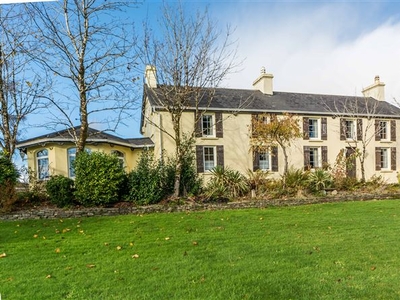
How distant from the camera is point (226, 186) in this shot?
10.6 metres

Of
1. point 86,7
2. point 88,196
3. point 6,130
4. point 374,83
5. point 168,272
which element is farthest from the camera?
point 374,83

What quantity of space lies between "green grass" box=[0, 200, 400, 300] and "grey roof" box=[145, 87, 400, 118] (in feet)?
32.4

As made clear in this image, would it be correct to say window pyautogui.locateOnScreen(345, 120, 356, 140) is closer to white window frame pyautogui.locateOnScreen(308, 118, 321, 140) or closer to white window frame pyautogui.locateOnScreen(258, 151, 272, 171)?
white window frame pyautogui.locateOnScreen(308, 118, 321, 140)

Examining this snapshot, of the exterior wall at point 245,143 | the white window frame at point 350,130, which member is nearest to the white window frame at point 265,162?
the exterior wall at point 245,143

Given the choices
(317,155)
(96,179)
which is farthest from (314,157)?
(96,179)

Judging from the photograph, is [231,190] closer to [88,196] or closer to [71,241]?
[88,196]

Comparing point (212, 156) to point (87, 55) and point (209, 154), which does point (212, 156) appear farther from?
point (87, 55)

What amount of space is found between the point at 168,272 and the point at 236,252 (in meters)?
1.26

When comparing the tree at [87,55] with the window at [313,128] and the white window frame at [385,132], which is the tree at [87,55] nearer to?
the window at [313,128]

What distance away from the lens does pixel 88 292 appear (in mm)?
2979

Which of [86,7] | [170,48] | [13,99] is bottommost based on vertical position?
[13,99]

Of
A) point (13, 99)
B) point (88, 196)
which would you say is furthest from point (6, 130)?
point (88, 196)

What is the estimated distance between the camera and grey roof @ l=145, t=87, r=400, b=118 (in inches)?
622

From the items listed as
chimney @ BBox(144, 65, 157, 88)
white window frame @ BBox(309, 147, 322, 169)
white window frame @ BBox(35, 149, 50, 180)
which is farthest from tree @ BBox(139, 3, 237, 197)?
white window frame @ BBox(309, 147, 322, 169)
